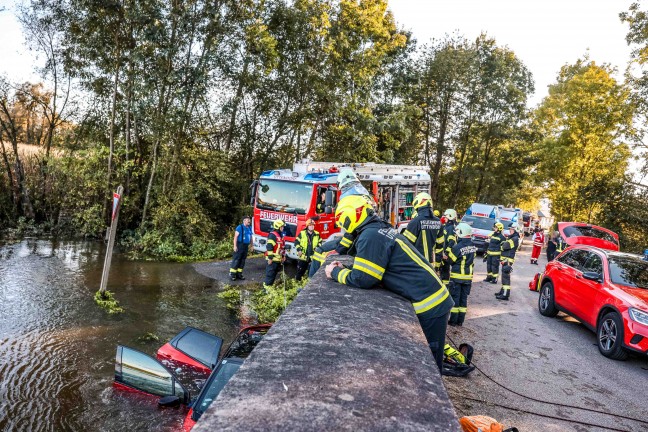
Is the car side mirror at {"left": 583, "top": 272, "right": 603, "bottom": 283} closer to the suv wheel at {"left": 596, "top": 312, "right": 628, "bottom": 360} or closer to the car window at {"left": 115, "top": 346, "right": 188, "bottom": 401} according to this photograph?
the suv wheel at {"left": 596, "top": 312, "right": 628, "bottom": 360}

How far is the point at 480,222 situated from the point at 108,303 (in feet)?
51.2

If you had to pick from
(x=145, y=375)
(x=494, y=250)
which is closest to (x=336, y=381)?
(x=145, y=375)

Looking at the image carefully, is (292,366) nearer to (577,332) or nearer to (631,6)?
(577,332)

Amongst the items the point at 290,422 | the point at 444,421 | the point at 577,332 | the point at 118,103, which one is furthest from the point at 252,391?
the point at 118,103

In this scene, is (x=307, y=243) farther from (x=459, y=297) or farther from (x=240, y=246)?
(x=459, y=297)

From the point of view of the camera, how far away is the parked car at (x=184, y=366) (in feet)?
12.1

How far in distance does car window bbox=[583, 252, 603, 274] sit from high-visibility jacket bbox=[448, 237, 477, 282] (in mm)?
2195

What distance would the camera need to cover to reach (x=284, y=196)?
12.5m

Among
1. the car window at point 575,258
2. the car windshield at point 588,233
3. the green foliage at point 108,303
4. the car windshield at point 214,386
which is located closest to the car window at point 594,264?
the car window at point 575,258

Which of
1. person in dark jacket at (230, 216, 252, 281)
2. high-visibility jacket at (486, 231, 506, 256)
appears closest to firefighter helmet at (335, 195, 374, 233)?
person in dark jacket at (230, 216, 252, 281)

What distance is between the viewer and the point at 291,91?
19484 millimetres

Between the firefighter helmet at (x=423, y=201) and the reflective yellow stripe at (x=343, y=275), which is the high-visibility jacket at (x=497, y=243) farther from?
the reflective yellow stripe at (x=343, y=275)

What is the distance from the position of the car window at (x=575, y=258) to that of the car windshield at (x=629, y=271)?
640 millimetres

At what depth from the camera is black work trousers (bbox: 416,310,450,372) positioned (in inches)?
148
